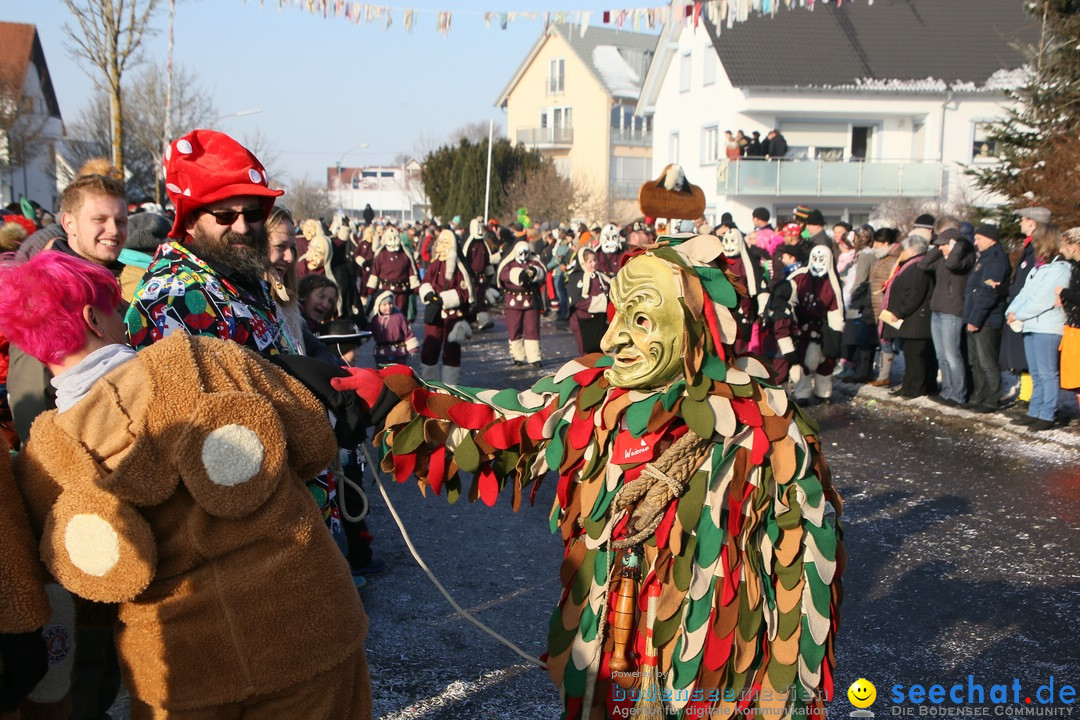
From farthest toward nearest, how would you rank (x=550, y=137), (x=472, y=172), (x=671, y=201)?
(x=550, y=137), (x=472, y=172), (x=671, y=201)

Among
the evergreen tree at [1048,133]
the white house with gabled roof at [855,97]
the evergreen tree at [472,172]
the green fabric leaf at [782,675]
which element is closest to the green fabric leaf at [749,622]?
the green fabric leaf at [782,675]

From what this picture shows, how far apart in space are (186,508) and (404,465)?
2.92 ft

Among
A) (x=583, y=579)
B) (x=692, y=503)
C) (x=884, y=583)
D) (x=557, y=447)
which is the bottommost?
(x=884, y=583)

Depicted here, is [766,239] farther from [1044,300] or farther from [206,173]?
[206,173]

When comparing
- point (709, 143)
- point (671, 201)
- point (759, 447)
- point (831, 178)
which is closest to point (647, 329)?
point (759, 447)

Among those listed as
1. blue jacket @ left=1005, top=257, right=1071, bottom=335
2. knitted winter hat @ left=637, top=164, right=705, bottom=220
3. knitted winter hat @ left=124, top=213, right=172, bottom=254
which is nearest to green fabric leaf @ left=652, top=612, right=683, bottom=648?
knitted winter hat @ left=637, top=164, right=705, bottom=220

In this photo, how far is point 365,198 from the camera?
77062 mm

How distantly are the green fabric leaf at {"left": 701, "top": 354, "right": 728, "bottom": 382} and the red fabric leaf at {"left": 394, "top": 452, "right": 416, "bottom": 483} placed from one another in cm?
90

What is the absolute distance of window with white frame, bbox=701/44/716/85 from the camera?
31.0 m

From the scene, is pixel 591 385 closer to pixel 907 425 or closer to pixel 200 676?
pixel 200 676

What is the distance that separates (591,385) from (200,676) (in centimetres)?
131

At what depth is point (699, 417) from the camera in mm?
2627

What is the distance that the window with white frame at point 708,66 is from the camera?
3097 cm

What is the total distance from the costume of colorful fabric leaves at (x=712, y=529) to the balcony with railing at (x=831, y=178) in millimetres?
25529
